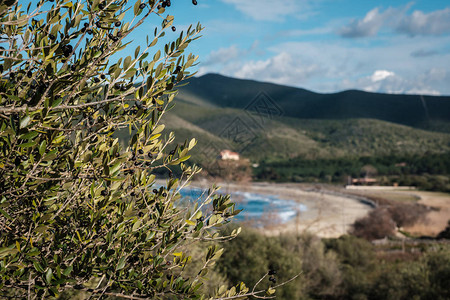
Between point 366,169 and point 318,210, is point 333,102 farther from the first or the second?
point 318,210

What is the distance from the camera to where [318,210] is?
218 feet

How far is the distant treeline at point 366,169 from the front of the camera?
289 feet

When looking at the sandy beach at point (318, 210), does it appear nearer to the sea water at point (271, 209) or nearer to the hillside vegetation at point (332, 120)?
the sea water at point (271, 209)

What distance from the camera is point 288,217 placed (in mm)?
56625

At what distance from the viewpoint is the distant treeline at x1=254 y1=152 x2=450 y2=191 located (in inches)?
3465

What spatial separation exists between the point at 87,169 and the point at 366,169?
91.9 meters

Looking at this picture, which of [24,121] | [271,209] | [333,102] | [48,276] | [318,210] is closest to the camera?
[24,121]

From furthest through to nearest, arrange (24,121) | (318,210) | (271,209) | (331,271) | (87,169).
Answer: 1. (318,210)
2. (271,209)
3. (331,271)
4. (87,169)
5. (24,121)

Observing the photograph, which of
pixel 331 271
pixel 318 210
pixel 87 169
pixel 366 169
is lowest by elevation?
pixel 318 210

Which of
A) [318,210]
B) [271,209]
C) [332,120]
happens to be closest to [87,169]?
[271,209]

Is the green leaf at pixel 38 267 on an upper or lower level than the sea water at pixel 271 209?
upper

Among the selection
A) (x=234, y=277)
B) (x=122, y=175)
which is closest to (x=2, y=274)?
(x=122, y=175)

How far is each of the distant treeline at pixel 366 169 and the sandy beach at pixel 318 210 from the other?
23.2 feet

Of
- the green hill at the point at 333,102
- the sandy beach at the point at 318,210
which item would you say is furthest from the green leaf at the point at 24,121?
the green hill at the point at 333,102
